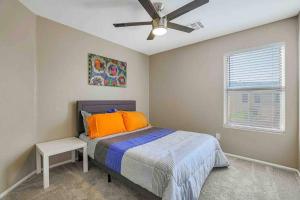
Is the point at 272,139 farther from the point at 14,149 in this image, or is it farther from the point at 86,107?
the point at 14,149

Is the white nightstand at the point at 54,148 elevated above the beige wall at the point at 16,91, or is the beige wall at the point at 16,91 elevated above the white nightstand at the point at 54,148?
the beige wall at the point at 16,91

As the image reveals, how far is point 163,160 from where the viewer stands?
1534mm

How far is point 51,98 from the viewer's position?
2.47 m

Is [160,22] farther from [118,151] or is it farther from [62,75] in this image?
[62,75]

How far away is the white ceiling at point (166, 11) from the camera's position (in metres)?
2.01

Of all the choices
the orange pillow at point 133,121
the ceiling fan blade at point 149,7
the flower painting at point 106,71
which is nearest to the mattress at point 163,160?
the orange pillow at point 133,121

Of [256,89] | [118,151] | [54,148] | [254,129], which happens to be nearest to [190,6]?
[118,151]

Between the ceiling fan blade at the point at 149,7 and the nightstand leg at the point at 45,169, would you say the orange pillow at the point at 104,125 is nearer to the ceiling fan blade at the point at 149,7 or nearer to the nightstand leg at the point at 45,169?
the nightstand leg at the point at 45,169

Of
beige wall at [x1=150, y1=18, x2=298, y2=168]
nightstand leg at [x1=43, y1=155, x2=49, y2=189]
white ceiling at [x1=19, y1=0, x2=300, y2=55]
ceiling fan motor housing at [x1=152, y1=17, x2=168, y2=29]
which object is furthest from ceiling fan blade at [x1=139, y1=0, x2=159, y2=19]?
nightstand leg at [x1=43, y1=155, x2=49, y2=189]

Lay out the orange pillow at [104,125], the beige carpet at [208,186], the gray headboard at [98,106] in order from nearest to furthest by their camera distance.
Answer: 1. the beige carpet at [208,186]
2. the orange pillow at [104,125]
3. the gray headboard at [98,106]

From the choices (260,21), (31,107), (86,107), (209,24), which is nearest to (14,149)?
(31,107)

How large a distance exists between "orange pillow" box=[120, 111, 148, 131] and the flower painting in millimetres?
855

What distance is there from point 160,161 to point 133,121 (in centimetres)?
151

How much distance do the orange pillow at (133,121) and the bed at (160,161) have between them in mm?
493
